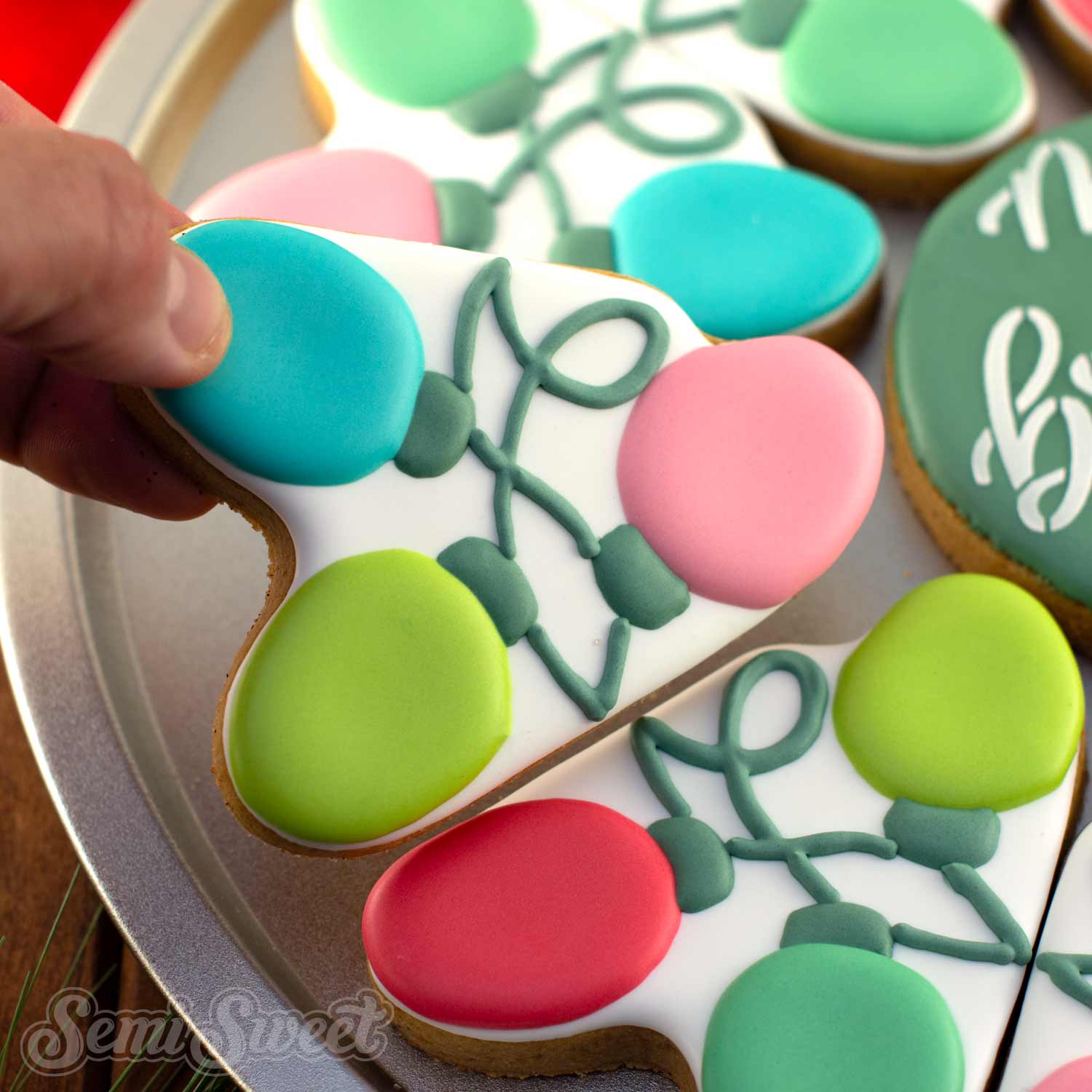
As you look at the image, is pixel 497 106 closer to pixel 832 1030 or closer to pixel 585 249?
pixel 585 249

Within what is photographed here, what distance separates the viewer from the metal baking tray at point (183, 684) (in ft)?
2.28

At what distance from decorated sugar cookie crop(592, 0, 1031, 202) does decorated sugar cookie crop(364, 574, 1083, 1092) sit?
377 millimetres

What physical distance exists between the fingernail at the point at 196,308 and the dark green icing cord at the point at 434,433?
0.36ft

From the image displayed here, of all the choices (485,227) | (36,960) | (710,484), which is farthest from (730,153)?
(36,960)

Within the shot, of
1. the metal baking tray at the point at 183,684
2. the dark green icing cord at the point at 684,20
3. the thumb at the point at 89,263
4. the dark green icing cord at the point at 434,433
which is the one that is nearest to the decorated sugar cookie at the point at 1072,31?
the metal baking tray at the point at 183,684

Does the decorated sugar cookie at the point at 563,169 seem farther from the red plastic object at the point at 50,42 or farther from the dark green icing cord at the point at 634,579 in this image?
the red plastic object at the point at 50,42

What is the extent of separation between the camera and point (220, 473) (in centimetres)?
64

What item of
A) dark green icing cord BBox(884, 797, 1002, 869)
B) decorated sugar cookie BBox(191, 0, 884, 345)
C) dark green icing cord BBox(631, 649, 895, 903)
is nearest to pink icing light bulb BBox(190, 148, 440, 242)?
decorated sugar cookie BBox(191, 0, 884, 345)

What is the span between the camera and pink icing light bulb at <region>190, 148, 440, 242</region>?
0.81m

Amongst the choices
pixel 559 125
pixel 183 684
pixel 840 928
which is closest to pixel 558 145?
pixel 559 125

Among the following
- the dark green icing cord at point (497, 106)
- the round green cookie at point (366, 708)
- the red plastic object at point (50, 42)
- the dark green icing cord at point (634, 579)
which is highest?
the red plastic object at point (50, 42)

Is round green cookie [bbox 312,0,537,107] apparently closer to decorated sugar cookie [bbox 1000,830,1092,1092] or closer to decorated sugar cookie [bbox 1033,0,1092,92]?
decorated sugar cookie [bbox 1033,0,1092,92]

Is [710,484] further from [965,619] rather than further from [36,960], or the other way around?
[36,960]

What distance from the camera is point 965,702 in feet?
2.17
